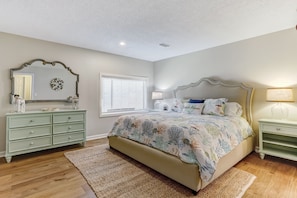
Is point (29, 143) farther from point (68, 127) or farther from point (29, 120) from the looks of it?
point (68, 127)

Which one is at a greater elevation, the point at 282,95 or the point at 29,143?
the point at 282,95

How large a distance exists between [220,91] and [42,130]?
4030mm

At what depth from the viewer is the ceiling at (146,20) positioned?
7.14 ft

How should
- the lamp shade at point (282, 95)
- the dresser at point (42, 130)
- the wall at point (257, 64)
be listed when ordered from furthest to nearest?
the wall at point (257, 64)
the dresser at point (42, 130)
the lamp shade at point (282, 95)

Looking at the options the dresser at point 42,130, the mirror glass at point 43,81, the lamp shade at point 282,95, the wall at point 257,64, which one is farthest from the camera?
the mirror glass at point 43,81

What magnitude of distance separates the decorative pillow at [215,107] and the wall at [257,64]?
27.6 inches

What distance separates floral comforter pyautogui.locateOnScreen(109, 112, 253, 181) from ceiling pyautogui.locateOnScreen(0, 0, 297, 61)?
1.69 meters

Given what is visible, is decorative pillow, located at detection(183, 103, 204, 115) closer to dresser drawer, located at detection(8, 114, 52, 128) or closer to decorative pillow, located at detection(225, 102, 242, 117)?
decorative pillow, located at detection(225, 102, 242, 117)

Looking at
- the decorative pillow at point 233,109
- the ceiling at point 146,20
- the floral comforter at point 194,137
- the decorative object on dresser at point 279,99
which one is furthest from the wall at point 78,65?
the decorative object on dresser at point 279,99

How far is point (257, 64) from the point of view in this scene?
11.0 ft

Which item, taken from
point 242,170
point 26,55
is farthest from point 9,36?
point 242,170

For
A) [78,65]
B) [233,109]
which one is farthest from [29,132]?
[233,109]

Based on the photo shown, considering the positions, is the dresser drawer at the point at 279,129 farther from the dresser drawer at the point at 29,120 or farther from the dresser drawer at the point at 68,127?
the dresser drawer at the point at 29,120

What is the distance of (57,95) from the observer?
3740 mm
